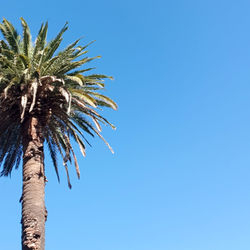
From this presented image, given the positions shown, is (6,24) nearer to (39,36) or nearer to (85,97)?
(39,36)

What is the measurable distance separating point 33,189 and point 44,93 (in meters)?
3.94

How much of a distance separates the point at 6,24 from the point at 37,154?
5.92 metres

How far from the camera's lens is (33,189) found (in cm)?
1655

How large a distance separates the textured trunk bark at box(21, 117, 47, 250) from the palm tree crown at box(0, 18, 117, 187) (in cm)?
58

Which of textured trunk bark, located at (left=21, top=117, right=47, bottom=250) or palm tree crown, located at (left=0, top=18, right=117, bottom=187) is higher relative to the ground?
palm tree crown, located at (left=0, top=18, right=117, bottom=187)

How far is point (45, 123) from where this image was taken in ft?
59.9

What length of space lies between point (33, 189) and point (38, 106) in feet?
11.3

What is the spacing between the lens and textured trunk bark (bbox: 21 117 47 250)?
15452 mm

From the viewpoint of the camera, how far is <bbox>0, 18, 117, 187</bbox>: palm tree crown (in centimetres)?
1766

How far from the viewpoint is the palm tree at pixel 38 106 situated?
54.6ft

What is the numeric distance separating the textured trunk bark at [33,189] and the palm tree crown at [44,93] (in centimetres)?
58

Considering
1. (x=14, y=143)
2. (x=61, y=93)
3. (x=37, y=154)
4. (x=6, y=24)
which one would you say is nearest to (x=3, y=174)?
(x=14, y=143)

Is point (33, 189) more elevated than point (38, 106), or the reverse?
point (38, 106)

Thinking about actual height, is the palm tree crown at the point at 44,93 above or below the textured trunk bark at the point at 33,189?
above
